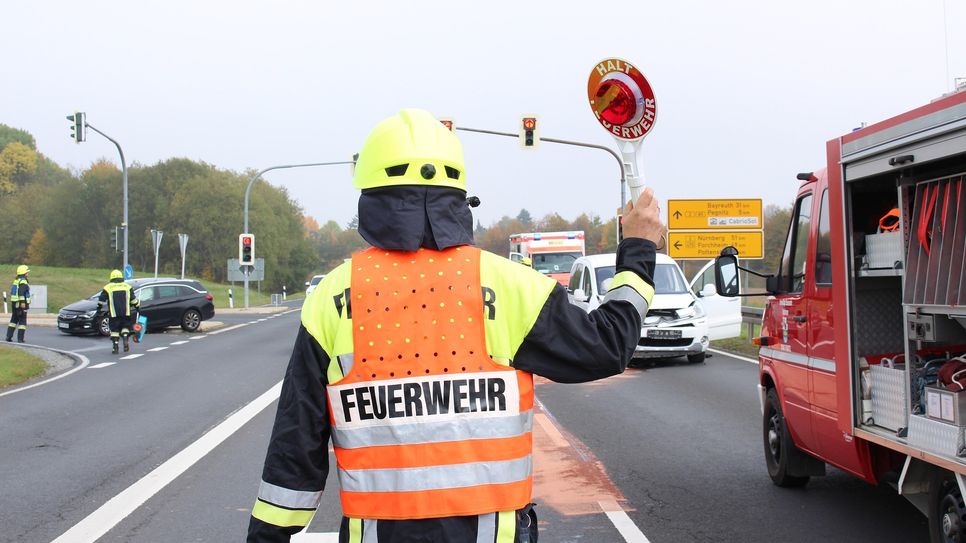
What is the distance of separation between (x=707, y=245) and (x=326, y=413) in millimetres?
23376

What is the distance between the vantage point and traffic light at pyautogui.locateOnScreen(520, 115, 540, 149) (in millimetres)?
26703

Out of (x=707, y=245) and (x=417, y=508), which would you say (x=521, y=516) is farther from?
(x=707, y=245)

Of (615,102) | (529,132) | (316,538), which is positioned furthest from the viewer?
(529,132)

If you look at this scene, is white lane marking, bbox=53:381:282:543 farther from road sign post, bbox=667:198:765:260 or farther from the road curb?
road sign post, bbox=667:198:765:260

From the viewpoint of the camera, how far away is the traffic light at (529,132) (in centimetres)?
2670

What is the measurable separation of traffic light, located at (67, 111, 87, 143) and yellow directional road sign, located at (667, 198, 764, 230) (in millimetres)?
18390

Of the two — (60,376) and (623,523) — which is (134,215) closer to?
(60,376)

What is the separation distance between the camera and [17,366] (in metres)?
16.8

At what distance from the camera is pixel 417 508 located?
7.65ft

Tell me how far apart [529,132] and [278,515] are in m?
24.9

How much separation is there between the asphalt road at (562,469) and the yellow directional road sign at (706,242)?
422 inches

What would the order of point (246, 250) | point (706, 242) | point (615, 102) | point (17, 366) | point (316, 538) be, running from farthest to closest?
point (246, 250) < point (706, 242) < point (17, 366) < point (316, 538) < point (615, 102)

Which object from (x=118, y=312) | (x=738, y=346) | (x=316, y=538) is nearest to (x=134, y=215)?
(x=118, y=312)

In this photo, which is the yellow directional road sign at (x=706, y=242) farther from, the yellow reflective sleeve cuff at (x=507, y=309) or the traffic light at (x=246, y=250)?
the traffic light at (x=246, y=250)
